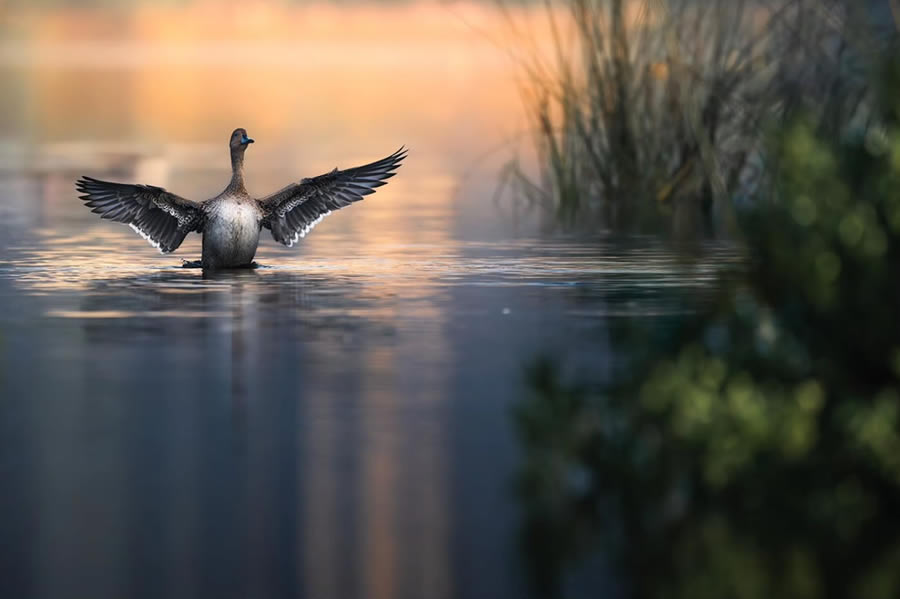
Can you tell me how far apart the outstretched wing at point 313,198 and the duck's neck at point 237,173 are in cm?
25

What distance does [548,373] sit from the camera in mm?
7605

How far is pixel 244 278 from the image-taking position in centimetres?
1379

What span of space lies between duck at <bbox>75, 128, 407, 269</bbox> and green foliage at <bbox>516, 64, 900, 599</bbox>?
6.45m

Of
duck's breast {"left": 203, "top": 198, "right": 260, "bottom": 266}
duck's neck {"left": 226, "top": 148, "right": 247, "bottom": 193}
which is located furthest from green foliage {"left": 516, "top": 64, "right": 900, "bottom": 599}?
duck's neck {"left": 226, "top": 148, "right": 247, "bottom": 193}

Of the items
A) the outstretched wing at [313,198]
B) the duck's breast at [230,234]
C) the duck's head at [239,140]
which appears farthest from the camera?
the duck's head at [239,140]

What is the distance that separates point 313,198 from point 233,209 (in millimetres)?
909

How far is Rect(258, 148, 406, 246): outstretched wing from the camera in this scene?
1477 cm

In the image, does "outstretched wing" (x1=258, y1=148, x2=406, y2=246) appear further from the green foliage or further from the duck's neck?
the green foliage

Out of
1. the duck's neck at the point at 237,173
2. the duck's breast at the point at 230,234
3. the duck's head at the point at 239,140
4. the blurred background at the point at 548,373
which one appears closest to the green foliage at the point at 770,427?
the blurred background at the point at 548,373

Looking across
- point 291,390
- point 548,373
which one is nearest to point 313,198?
point 291,390

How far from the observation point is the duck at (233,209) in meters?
14.2

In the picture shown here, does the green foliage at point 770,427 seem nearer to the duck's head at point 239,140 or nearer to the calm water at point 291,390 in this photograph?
the calm water at point 291,390

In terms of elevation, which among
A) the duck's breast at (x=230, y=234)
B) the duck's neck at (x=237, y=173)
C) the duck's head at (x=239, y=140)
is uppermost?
the duck's head at (x=239, y=140)

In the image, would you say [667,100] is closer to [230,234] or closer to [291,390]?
[230,234]
